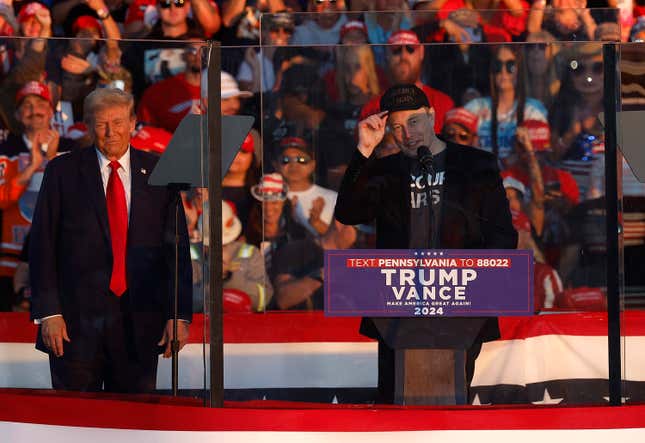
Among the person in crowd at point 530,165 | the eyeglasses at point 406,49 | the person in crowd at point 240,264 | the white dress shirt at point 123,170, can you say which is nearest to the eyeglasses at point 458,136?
the person in crowd at point 530,165

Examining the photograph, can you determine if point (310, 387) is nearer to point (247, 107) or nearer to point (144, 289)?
point (144, 289)

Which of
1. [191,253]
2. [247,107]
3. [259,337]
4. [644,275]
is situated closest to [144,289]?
[191,253]

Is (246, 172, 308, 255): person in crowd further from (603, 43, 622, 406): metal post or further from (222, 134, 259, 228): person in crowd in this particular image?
(603, 43, 622, 406): metal post

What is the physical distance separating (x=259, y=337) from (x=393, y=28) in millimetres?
982

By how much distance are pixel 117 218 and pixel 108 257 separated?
0.11 m

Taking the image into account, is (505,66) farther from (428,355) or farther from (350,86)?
(428,355)

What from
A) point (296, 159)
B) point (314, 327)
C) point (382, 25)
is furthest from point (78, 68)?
point (314, 327)

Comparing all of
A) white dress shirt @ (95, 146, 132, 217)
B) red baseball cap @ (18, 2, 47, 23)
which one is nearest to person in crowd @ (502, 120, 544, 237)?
white dress shirt @ (95, 146, 132, 217)

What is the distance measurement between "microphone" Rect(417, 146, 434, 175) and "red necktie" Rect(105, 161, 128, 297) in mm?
829

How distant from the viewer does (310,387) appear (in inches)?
128

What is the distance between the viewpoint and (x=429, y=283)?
313 cm

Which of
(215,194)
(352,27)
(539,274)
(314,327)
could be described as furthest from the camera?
(352,27)

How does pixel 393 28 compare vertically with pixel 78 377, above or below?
above

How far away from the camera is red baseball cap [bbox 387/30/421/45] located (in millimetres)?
3143
